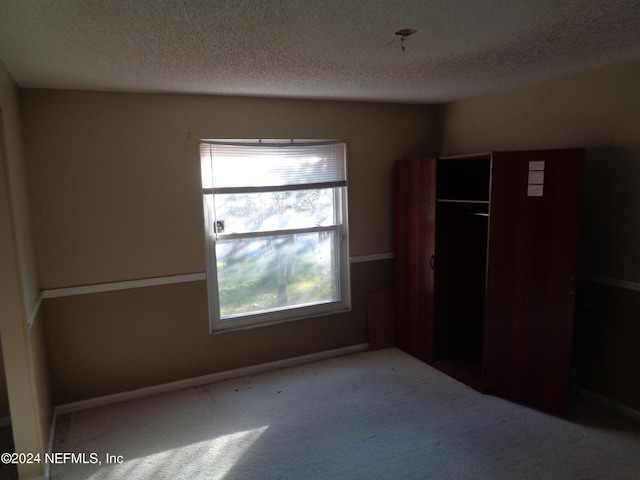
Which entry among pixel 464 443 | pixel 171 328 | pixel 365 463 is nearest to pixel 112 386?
pixel 171 328

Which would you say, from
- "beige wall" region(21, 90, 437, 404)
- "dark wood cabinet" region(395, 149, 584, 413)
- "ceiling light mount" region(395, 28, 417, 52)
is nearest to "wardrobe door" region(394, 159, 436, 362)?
"dark wood cabinet" region(395, 149, 584, 413)

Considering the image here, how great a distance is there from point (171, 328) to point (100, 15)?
7.66 feet

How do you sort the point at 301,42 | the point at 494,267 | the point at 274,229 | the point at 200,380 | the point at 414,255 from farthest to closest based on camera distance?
the point at 414,255, the point at 274,229, the point at 200,380, the point at 494,267, the point at 301,42

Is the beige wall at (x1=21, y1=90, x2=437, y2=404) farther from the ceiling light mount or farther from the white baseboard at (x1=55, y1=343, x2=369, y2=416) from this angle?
the ceiling light mount

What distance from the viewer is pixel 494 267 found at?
120 inches

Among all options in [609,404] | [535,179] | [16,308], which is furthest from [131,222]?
[609,404]

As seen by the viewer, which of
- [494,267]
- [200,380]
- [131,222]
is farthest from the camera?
[200,380]

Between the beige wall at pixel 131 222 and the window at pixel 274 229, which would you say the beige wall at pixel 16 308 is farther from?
the window at pixel 274 229

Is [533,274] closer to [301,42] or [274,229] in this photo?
[274,229]

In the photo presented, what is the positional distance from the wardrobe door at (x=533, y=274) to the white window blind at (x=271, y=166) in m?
1.40

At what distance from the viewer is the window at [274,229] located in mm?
3445

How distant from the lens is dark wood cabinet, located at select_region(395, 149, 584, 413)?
2.78m

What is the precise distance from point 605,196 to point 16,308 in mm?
3569

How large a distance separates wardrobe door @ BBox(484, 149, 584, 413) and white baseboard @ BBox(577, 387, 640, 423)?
37cm
